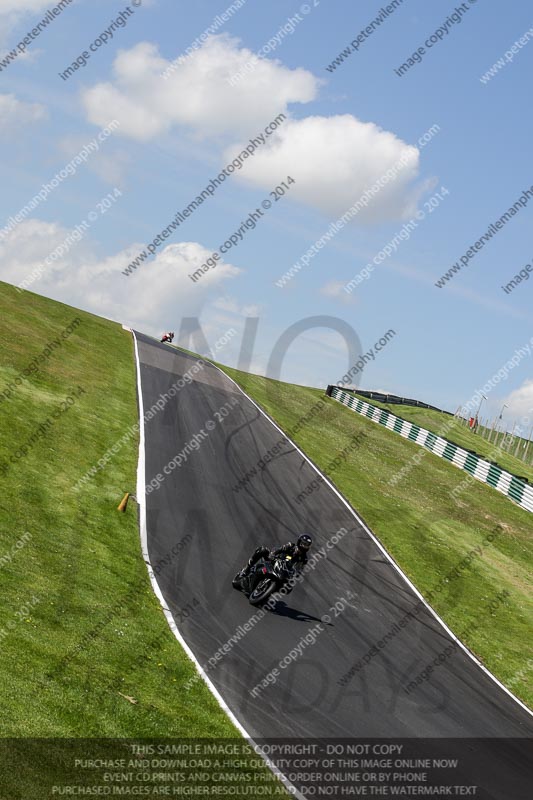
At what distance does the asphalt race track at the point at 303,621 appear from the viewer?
41.8 feet

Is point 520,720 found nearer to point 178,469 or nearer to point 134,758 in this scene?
point 134,758

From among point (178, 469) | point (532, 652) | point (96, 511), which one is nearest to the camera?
point (96, 511)

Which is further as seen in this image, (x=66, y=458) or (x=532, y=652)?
(x=66, y=458)

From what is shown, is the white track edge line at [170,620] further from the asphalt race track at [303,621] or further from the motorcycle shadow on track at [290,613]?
the motorcycle shadow on track at [290,613]

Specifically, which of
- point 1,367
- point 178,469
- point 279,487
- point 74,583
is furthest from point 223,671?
point 1,367

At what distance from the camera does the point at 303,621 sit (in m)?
16.3

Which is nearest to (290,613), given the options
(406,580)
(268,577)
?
(268,577)

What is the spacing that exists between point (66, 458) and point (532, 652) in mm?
13690

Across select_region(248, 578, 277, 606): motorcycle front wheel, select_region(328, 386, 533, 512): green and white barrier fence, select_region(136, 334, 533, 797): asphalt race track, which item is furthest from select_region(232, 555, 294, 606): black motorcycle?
select_region(328, 386, 533, 512): green and white barrier fence

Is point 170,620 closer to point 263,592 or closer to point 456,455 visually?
point 263,592

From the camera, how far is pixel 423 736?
12812 mm

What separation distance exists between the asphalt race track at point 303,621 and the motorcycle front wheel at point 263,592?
0.73 feet

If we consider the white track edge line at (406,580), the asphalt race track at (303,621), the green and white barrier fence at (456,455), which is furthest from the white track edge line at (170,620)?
the green and white barrier fence at (456,455)

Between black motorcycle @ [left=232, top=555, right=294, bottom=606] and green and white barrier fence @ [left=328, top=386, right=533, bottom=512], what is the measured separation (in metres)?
26.6
